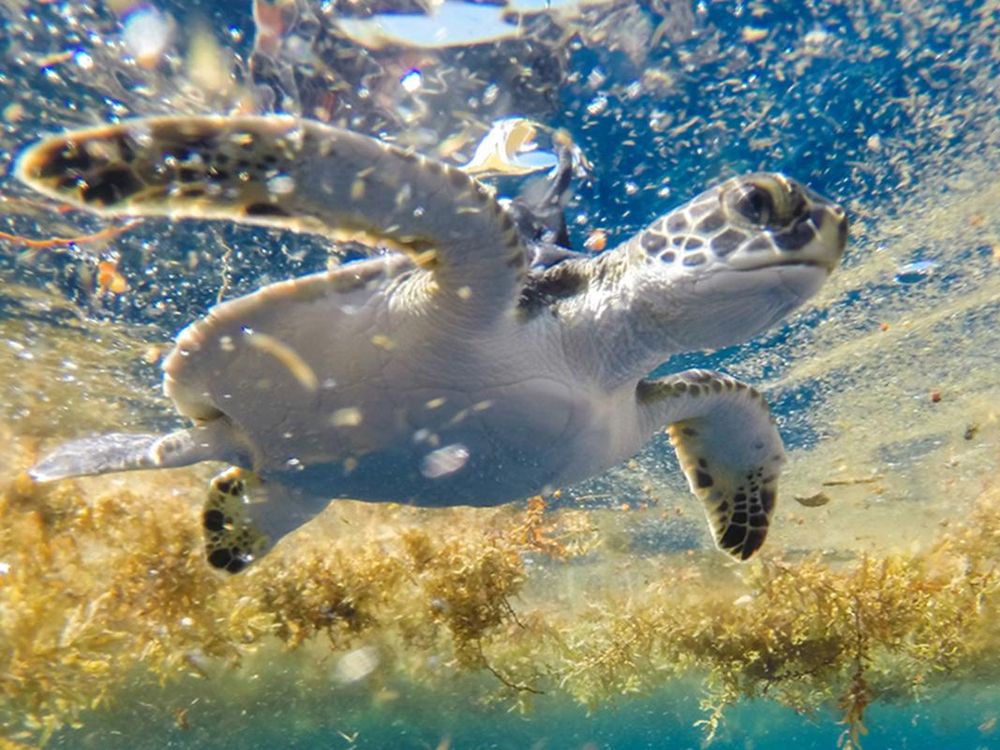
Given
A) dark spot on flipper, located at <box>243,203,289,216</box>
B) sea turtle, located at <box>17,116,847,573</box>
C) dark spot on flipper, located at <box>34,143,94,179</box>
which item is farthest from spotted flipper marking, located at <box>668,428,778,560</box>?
dark spot on flipper, located at <box>34,143,94,179</box>

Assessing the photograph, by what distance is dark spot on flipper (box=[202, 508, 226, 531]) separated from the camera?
15.7 ft

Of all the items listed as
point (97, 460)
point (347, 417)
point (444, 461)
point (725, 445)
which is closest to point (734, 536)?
point (725, 445)

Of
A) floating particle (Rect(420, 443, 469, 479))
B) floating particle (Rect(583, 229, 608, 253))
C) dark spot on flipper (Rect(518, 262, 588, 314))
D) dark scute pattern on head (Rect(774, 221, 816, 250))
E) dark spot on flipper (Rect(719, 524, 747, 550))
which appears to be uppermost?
floating particle (Rect(583, 229, 608, 253))

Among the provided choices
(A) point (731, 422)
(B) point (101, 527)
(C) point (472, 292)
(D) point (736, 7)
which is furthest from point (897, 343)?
(B) point (101, 527)

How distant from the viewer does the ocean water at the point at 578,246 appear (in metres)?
3.98

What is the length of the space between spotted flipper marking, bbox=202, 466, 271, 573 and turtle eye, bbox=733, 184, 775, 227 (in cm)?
351

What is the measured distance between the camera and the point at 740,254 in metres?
2.86

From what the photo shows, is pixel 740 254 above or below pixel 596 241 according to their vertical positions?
below

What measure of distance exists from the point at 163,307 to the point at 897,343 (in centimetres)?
809

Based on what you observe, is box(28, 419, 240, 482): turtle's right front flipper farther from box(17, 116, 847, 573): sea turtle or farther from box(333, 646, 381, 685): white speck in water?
box(333, 646, 381, 685): white speck in water

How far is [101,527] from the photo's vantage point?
6891 millimetres

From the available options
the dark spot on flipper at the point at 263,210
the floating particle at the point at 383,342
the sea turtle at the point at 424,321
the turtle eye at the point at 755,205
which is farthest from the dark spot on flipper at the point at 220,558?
the turtle eye at the point at 755,205

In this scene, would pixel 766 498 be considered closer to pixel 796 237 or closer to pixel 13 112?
pixel 796 237

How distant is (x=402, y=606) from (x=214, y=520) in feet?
13.8
